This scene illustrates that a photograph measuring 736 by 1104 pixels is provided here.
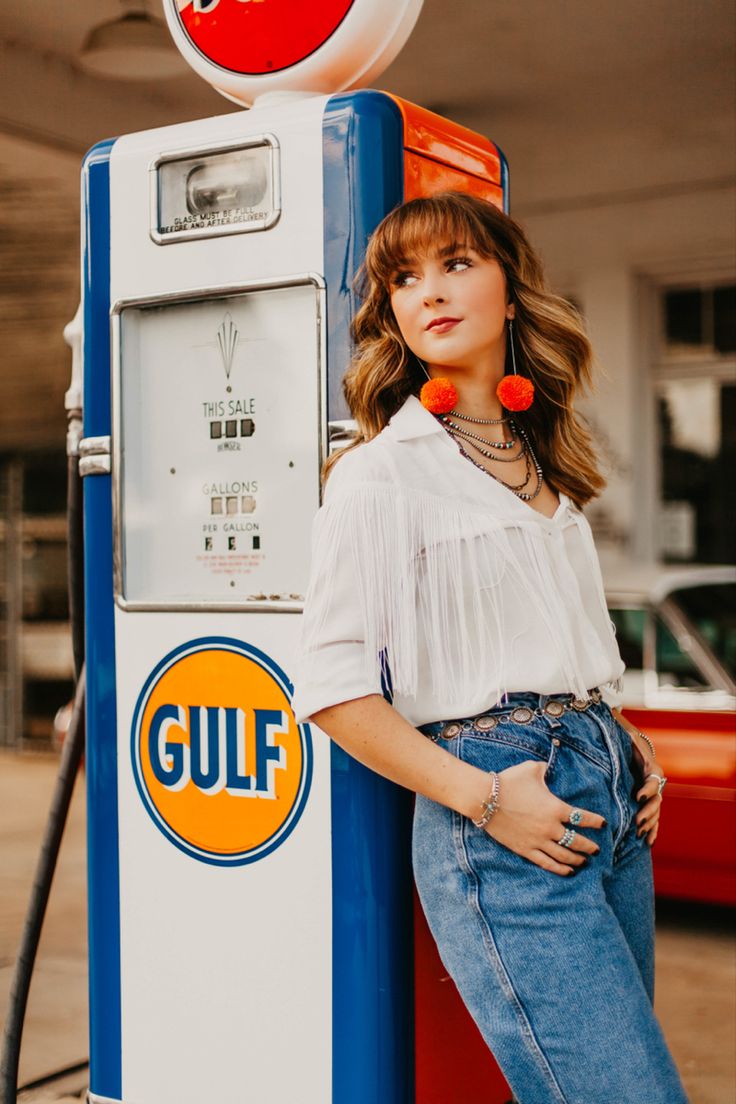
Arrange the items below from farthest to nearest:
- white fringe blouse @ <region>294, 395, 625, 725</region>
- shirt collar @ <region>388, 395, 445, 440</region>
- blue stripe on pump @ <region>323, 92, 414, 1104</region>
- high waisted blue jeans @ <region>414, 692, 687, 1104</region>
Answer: blue stripe on pump @ <region>323, 92, 414, 1104</region> → shirt collar @ <region>388, 395, 445, 440</region> → white fringe blouse @ <region>294, 395, 625, 725</region> → high waisted blue jeans @ <region>414, 692, 687, 1104</region>

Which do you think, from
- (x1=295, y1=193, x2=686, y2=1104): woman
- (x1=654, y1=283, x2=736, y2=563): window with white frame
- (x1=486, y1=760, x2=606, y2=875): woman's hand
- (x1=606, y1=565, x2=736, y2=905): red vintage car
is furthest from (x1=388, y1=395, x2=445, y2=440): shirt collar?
(x1=654, y1=283, x2=736, y2=563): window with white frame

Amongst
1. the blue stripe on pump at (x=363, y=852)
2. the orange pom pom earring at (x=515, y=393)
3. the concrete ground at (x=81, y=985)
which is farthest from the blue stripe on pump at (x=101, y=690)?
the concrete ground at (x=81, y=985)

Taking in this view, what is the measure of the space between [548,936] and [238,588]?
0.84m

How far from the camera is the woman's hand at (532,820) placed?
1.71 meters

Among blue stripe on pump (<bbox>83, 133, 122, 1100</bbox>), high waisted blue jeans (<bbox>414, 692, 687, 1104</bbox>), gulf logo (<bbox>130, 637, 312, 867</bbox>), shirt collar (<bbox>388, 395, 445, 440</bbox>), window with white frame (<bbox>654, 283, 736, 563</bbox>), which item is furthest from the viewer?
window with white frame (<bbox>654, 283, 736, 563</bbox>)

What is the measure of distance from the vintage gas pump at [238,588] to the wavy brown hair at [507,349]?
11 centimetres

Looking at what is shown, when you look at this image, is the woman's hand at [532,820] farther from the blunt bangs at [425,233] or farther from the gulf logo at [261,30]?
the gulf logo at [261,30]

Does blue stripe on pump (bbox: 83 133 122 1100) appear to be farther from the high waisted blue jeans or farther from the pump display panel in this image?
the high waisted blue jeans

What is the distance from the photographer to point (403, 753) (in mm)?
1747

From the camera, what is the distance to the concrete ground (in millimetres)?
3432

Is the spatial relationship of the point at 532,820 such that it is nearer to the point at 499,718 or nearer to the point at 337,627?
the point at 499,718

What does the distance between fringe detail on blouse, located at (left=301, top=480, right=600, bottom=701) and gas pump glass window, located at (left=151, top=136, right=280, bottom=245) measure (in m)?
0.65

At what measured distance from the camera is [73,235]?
316 inches

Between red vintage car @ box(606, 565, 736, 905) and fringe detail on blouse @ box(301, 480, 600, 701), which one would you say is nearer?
fringe detail on blouse @ box(301, 480, 600, 701)
